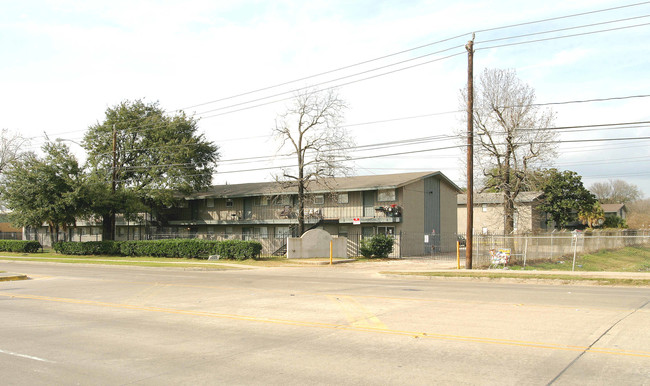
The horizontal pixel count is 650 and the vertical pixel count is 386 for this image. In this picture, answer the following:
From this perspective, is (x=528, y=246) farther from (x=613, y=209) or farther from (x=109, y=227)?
(x=613, y=209)

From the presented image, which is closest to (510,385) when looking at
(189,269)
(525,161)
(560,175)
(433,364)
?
(433,364)

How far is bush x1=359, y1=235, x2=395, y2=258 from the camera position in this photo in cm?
3581

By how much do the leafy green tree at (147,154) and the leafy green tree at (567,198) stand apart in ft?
139

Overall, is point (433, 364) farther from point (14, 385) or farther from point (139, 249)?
point (139, 249)

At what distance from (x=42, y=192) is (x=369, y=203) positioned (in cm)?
2556

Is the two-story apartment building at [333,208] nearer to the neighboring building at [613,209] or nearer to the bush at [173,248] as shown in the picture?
the bush at [173,248]

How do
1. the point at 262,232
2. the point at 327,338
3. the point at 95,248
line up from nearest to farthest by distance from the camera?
1. the point at 327,338
2. the point at 95,248
3. the point at 262,232

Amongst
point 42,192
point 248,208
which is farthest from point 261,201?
point 42,192

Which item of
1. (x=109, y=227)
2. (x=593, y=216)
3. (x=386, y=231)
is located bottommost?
(x=386, y=231)

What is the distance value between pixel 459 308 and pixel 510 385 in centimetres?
623

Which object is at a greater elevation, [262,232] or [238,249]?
[262,232]

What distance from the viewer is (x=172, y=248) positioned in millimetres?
36656

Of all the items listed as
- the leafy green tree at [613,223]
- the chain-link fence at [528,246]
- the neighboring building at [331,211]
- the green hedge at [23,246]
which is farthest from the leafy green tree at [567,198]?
the green hedge at [23,246]

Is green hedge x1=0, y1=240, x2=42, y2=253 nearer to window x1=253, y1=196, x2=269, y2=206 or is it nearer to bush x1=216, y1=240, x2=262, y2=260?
window x1=253, y1=196, x2=269, y2=206
